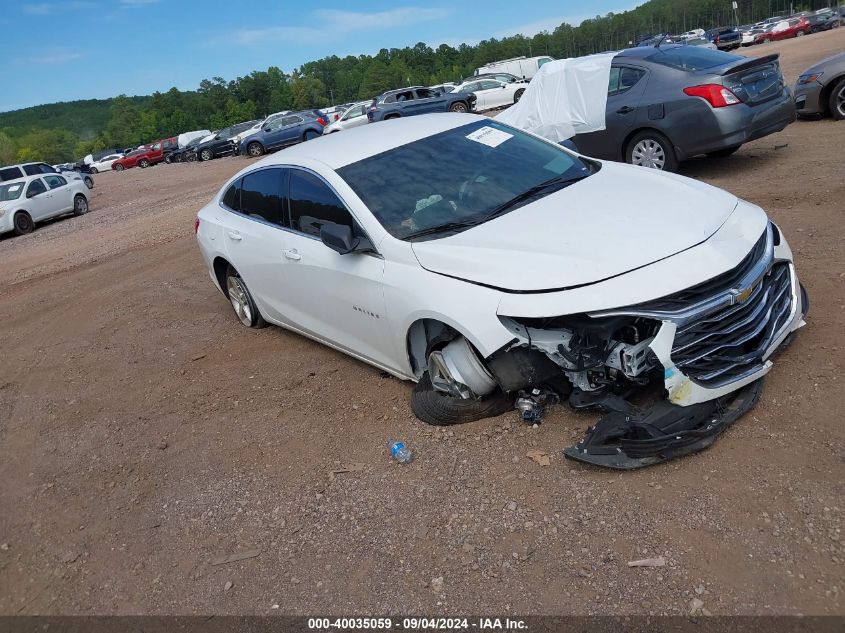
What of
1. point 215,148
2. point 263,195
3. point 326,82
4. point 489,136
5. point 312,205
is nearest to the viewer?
point 312,205

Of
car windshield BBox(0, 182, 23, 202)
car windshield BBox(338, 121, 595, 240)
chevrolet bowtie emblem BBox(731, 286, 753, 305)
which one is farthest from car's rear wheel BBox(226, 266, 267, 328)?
car windshield BBox(0, 182, 23, 202)

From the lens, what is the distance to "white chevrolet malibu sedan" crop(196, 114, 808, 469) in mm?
3352

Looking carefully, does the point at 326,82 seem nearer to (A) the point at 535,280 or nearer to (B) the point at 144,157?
(B) the point at 144,157

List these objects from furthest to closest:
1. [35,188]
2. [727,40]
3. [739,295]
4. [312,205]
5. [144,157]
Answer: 1. [727,40]
2. [144,157]
3. [35,188]
4. [312,205]
5. [739,295]

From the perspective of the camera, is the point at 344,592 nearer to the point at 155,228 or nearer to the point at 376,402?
the point at 376,402

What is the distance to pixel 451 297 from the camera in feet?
12.2

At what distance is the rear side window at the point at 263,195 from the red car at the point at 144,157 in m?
48.4

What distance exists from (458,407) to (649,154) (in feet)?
20.6

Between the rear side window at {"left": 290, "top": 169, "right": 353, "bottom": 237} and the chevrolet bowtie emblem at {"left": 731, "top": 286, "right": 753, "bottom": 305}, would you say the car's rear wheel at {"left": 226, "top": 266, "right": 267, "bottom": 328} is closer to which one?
the rear side window at {"left": 290, "top": 169, "right": 353, "bottom": 237}

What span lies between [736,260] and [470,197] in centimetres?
163

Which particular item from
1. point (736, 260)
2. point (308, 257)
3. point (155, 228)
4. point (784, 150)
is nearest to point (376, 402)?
point (308, 257)

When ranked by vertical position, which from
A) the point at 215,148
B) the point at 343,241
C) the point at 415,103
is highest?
the point at 343,241

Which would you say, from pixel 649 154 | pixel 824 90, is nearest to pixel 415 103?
pixel 824 90

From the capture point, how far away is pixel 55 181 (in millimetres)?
21078
